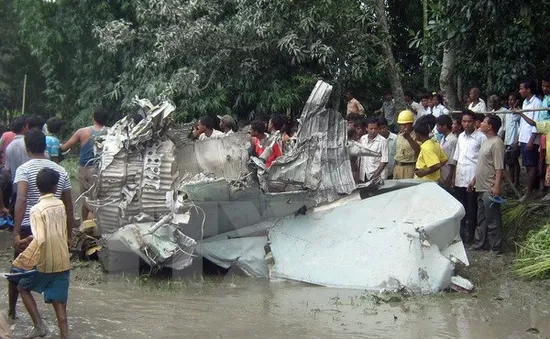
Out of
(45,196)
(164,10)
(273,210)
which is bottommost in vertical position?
(273,210)

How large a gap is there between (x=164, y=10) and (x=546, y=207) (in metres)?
8.28

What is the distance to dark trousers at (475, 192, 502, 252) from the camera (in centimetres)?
891

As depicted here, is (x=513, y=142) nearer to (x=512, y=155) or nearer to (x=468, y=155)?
(x=512, y=155)

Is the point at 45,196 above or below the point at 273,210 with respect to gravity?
above

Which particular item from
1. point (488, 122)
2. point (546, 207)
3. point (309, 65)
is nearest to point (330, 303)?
point (488, 122)

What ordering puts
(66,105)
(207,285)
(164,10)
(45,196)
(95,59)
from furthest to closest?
(66,105)
(95,59)
(164,10)
(207,285)
(45,196)

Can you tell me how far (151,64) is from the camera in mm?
15586

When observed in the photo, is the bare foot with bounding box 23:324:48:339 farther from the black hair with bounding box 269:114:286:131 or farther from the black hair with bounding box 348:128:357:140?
the black hair with bounding box 348:128:357:140

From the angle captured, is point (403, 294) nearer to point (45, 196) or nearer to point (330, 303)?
point (330, 303)

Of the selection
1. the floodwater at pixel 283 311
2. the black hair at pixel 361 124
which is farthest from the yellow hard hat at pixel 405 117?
the floodwater at pixel 283 311

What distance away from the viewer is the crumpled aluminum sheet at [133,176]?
26.8ft

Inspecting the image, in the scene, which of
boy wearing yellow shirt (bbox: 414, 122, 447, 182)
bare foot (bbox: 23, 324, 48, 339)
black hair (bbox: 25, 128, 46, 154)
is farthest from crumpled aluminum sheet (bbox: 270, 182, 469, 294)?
black hair (bbox: 25, 128, 46, 154)

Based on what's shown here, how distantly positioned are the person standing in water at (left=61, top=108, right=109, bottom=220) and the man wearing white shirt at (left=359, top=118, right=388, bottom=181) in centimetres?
335

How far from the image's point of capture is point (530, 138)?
1044 cm
